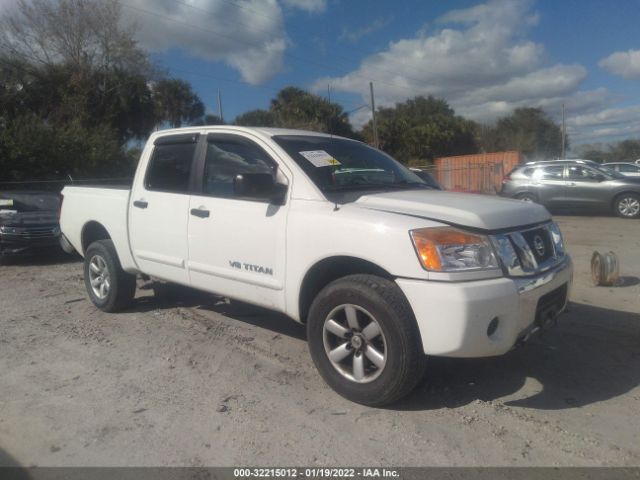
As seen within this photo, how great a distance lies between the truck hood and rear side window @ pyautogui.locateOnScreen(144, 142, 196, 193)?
5.85ft

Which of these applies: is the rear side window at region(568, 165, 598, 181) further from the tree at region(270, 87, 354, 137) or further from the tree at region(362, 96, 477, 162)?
the tree at region(362, 96, 477, 162)

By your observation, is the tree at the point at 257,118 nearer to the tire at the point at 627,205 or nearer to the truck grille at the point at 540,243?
the tire at the point at 627,205

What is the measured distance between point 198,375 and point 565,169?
43.5ft

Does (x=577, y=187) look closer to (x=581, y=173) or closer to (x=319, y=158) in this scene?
(x=581, y=173)

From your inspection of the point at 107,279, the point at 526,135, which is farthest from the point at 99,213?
the point at 526,135

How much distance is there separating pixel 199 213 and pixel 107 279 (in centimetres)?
187

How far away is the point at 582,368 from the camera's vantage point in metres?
3.78

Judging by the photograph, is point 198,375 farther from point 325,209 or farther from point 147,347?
point 325,209

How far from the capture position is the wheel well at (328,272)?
127 inches

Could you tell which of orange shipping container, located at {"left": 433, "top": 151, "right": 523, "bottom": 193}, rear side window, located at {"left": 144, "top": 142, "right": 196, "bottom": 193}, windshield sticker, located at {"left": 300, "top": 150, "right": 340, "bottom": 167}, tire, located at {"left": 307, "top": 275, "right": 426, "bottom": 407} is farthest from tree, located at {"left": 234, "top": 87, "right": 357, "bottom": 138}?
tire, located at {"left": 307, "top": 275, "right": 426, "bottom": 407}

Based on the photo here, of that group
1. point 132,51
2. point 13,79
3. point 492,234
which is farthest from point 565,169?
point 13,79

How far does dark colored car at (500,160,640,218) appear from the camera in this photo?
43.7 ft

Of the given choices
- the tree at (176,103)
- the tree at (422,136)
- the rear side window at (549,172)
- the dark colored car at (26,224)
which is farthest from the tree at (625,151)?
the dark colored car at (26,224)

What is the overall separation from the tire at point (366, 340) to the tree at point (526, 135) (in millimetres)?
47077
